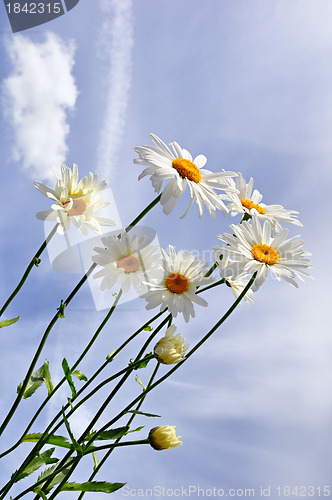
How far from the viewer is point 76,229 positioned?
1084 millimetres

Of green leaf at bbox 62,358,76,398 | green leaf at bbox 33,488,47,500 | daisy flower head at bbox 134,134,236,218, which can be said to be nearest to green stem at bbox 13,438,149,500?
green leaf at bbox 33,488,47,500

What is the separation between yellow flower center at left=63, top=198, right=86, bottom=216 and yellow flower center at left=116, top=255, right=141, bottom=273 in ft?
0.50

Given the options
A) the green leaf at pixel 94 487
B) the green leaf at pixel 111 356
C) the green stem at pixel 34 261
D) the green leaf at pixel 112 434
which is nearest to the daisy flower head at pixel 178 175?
the green stem at pixel 34 261

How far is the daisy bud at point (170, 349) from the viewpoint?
92 cm

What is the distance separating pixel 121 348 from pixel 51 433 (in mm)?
237

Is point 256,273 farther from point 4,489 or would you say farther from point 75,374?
point 4,489

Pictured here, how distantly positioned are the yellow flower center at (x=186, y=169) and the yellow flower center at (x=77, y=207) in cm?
23

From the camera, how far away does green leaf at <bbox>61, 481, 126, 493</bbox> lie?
1.01 m

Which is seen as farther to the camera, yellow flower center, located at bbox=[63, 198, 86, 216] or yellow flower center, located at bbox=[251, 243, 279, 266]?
yellow flower center, located at bbox=[63, 198, 86, 216]

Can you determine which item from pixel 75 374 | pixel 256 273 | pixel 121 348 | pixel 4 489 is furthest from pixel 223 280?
→ pixel 4 489

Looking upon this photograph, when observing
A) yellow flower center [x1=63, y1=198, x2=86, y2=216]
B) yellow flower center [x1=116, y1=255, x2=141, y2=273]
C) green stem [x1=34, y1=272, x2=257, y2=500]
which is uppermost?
yellow flower center [x1=63, y1=198, x2=86, y2=216]

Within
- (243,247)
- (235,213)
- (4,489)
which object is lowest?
(4,489)

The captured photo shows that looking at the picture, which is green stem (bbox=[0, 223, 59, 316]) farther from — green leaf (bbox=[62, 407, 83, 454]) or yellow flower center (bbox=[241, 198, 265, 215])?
yellow flower center (bbox=[241, 198, 265, 215])

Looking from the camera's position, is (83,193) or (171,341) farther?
(83,193)
